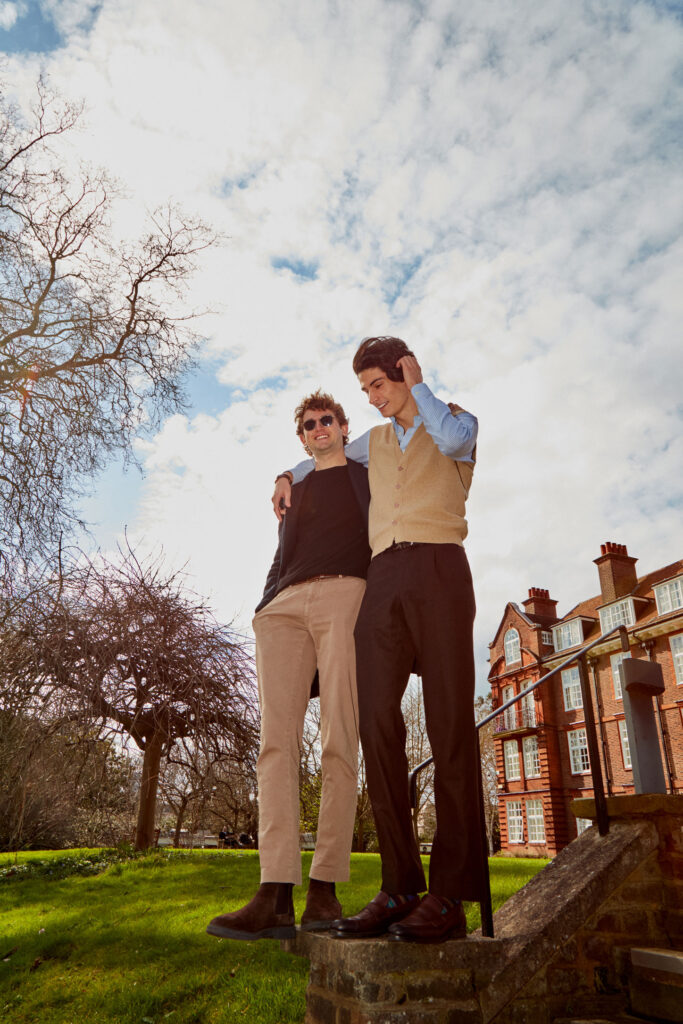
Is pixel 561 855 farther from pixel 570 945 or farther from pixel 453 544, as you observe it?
pixel 453 544

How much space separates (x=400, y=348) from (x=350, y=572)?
1.01 m

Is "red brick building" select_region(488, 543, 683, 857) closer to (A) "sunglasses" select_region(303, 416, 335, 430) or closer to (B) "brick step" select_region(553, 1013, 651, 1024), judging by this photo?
(B) "brick step" select_region(553, 1013, 651, 1024)

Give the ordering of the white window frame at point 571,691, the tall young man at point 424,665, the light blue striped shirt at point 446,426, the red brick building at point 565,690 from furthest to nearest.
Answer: the white window frame at point 571,691 < the red brick building at point 565,690 < the light blue striped shirt at point 446,426 < the tall young man at point 424,665

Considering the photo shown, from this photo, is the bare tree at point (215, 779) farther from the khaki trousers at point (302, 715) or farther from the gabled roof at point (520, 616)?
the gabled roof at point (520, 616)

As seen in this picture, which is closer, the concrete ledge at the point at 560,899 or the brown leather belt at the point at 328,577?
the concrete ledge at the point at 560,899

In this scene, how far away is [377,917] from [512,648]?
30170mm

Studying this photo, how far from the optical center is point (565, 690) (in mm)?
28484

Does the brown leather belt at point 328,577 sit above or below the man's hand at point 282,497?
below

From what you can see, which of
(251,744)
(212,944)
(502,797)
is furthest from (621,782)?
→ (212,944)

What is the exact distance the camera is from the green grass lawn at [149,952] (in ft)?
13.3

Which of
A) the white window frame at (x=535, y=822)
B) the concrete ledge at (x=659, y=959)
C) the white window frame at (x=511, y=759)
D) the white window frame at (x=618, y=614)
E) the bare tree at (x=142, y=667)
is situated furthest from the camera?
the white window frame at (x=511, y=759)

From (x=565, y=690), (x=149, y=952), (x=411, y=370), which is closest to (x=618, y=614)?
(x=565, y=690)

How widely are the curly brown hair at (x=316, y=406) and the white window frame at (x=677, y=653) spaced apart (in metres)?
23.6

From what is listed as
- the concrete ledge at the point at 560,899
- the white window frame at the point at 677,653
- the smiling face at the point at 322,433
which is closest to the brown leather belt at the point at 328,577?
the smiling face at the point at 322,433
